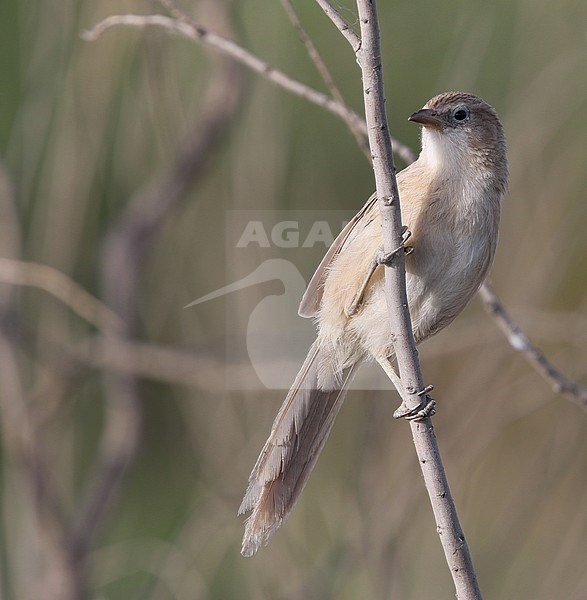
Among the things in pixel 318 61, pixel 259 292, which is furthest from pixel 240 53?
pixel 259 292

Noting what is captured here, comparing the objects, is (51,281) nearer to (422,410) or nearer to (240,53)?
(240,53)

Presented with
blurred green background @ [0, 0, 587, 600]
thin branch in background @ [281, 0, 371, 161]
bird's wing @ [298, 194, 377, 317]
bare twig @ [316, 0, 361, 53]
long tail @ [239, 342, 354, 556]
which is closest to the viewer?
bare twig @ [316, 0, 361, 53]

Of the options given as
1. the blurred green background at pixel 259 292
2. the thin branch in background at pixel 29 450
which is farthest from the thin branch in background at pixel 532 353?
the thin branch in background at pixel 29 450

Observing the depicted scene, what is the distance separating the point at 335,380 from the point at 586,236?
2049 mm

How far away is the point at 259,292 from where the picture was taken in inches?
147

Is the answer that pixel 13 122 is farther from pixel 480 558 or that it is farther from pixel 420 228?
pixel 480 558

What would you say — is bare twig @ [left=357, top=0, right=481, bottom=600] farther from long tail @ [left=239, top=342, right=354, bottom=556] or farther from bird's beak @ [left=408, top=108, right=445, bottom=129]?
bird's beak @ [left=408, top=108, right=445, bottom=129]

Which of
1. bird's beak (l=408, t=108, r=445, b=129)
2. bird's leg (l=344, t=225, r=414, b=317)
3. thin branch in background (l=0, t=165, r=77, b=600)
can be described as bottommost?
thin branch in background (l=0, t=165, r=77, b=600)

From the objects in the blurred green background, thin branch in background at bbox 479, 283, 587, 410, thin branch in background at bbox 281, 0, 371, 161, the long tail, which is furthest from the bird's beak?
the long tail

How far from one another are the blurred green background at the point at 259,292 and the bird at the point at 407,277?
68cm

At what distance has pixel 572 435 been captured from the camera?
3.77 meters

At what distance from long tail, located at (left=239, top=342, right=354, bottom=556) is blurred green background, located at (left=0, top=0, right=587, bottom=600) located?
767 mm

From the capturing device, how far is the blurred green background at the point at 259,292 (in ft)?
12.3

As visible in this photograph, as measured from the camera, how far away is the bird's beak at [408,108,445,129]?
2.73 metres
